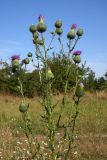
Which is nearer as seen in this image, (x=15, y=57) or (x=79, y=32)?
(x=15, y=57)

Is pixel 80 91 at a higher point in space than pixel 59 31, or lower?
lower

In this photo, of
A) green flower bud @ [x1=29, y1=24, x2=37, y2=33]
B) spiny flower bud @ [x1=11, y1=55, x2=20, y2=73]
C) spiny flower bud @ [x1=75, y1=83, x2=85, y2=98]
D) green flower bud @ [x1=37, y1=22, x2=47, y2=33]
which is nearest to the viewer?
spiny flower bud @ [x1=75, y1=83, x2=85, y2=98]

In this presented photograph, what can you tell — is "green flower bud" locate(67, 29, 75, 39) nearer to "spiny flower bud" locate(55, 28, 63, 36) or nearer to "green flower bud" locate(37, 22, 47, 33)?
"spiny flower bud" locate(55, 28, 63, 36)

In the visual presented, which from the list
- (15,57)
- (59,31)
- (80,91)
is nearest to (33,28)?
(59,31)

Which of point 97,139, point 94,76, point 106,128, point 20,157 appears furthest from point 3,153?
point 94,76

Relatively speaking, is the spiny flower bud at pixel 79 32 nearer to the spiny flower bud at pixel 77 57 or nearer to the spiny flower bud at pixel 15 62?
the spiny flower bud at pixel 77 57

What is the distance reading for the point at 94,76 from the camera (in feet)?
136

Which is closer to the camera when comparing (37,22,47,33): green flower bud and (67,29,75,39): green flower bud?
(37,22,47,33): green flower bud

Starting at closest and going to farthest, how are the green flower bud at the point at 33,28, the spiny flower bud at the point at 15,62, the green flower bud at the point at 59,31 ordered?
the spiny flower bud at the point at 15,62 → the green flower bud at the point at 33,28 → the green flower bud at the point at 59,31

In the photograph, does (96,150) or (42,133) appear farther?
(42,133)

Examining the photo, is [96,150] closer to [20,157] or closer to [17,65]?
[20,157]

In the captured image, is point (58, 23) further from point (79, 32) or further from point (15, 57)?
point (15, 57)

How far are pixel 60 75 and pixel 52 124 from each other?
0.60 m

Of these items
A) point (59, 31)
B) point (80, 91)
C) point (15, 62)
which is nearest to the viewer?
point (80, 91)
